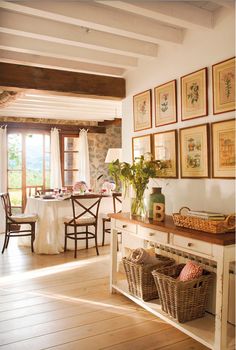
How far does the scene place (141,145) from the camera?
12.1 feet

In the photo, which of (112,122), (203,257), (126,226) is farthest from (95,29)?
(112,122)

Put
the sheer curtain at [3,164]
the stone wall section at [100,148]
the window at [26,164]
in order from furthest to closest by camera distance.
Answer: the stone wall section at [100,148]
the window at [26,164]
the sheer curtain at [3,164]

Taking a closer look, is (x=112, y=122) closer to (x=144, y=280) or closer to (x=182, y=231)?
(x=144, y=280)

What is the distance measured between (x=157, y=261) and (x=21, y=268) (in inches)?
78.1

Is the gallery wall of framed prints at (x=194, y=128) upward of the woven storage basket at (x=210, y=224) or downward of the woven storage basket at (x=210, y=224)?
upward

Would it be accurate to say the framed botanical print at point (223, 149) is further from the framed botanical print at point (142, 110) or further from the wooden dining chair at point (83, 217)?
the wooden dining chair at point (83, 217)

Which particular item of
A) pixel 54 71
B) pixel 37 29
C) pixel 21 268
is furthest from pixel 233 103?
pixel 21 268

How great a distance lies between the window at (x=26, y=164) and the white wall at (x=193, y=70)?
4.00 meters

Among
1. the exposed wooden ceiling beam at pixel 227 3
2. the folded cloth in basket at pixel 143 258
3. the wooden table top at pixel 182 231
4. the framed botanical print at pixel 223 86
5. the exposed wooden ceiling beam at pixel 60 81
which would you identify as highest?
the exposed wooden ceiling beam at pixel 227 3

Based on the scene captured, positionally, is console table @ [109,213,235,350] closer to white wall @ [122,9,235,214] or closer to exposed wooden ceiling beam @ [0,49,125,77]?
white wall @ [122,9,235,214]

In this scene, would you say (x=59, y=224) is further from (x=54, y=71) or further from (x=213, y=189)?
(x=213, y=189)

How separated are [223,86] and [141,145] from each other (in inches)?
51.4

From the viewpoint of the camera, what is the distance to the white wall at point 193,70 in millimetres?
2596

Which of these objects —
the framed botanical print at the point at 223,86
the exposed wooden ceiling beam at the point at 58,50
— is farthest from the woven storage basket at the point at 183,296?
the exposed wooden ceiling beam at the point at 58,50
